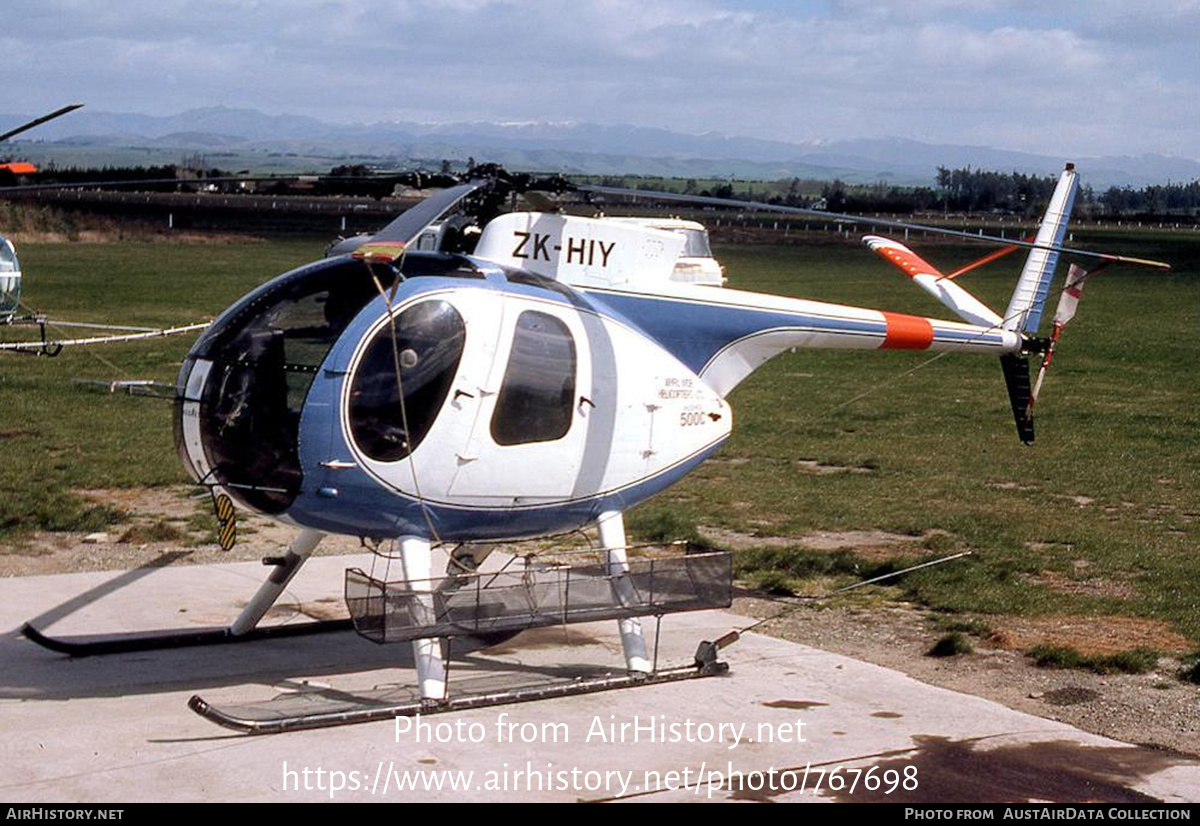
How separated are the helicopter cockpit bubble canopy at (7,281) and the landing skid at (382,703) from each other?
11.9m

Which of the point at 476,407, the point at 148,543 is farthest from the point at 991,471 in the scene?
the point at 476,407

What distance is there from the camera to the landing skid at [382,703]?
26.9ft

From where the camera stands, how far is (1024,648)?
1056cm

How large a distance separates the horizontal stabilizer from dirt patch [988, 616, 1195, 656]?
2490mm

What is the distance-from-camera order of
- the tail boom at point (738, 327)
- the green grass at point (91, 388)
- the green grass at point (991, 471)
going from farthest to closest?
the green grass at point (91, 388)
the green grass at point (991, 471)
the tail boom at point (738, 327)

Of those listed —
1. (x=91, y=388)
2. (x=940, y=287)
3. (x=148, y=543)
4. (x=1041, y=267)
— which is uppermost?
(x=1041, y=267)

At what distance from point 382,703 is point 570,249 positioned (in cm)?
318

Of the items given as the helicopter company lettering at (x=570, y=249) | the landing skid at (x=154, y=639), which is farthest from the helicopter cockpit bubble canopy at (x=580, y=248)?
the landing skid at (x=154, y=639)

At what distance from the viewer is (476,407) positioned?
911 cm

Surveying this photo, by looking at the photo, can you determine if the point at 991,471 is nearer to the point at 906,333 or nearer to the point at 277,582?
the point at 906,333

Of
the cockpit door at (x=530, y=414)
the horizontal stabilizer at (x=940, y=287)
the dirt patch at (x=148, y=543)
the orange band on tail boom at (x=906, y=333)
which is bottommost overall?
the dirt patch at (x=148, y=543)

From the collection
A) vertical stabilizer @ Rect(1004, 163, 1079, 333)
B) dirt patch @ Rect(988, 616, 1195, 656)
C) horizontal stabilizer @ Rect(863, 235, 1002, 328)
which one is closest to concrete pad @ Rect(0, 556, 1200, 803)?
dirt patch @ Rect(988, 616, 1195, 656)

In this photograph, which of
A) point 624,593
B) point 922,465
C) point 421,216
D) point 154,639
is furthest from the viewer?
point 922,465

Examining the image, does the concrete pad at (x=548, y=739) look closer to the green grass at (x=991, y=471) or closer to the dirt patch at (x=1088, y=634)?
the dirt patch at (x=1088, y=634)
